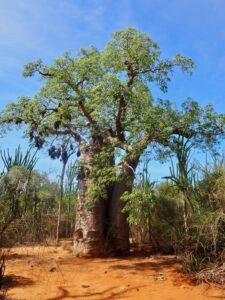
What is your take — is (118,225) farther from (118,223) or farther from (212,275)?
(212,275)

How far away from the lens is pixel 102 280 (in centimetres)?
655

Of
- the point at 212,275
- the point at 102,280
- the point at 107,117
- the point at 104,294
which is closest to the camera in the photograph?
the point at 104,294

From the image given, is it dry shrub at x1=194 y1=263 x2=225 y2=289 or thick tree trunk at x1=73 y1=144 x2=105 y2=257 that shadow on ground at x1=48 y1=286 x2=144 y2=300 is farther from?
thick tree trunk at x1=73 y1=144 x2=105 y2=257

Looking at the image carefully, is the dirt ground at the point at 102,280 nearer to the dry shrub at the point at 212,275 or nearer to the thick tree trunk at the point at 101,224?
the dry shrub at the point at 212,275

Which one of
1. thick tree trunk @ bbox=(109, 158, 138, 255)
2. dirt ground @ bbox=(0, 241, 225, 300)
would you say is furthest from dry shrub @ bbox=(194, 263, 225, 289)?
thick tree trunk @ bbox=(109, 158, 138, 255)

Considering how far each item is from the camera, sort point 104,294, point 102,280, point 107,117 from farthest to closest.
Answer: point 107,117
point 102,280
point 104,294

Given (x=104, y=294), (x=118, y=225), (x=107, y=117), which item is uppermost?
(x=107, y=117)

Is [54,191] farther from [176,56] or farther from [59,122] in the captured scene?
[176,56]

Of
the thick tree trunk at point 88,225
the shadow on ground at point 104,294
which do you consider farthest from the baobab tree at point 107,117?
the shadow on ground at point 104,294

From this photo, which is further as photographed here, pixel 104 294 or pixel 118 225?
pixel 118 225

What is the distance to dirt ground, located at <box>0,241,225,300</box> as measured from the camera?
18.1 feet

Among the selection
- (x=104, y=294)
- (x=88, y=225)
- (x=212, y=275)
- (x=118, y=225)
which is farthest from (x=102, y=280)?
(x=118, y=225)

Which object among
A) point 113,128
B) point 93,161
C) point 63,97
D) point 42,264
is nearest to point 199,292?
point 42,264

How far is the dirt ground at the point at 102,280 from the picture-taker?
5.51 m
